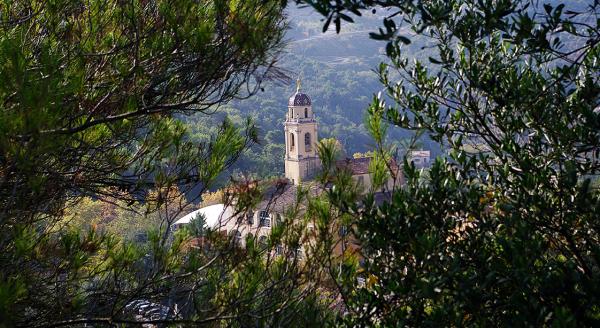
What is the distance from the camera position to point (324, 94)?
49625mm

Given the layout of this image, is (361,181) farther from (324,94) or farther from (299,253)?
(324,94)

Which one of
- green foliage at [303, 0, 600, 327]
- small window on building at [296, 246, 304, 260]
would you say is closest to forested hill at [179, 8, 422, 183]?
small window on building at [296, 246, 304, 260]

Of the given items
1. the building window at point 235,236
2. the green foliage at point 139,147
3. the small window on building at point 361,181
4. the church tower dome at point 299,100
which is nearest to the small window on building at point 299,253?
the green foliage at point 139,147

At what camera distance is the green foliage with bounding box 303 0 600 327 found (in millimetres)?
1500

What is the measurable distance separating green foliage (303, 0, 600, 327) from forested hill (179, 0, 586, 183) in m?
24.5

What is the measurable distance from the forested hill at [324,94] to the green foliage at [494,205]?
80.5 feet

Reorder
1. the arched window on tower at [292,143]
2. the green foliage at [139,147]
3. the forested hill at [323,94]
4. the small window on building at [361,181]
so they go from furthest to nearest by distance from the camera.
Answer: the forested hill at [323,94], the arched window on tower at [292,143], the green foliage at [139,147], the small window on building at [361,181]

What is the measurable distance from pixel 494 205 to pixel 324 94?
4800cm

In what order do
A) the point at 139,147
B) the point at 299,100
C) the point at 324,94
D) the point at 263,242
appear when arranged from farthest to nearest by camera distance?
the point at 324,94 → the point at 299,100 → the point at 139,147 → the point at 263,242

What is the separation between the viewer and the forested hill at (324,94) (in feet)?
110

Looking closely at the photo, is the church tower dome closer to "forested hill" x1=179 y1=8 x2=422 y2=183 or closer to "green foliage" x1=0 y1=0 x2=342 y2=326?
"forested hill" x1=179 y1=8 x2=422 y2=183

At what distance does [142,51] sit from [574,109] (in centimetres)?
157

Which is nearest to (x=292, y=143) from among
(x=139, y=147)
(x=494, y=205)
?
(x=139, y=147)

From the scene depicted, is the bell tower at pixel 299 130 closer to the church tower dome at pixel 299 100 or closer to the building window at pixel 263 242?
the church tower dome at pixel 299 100
